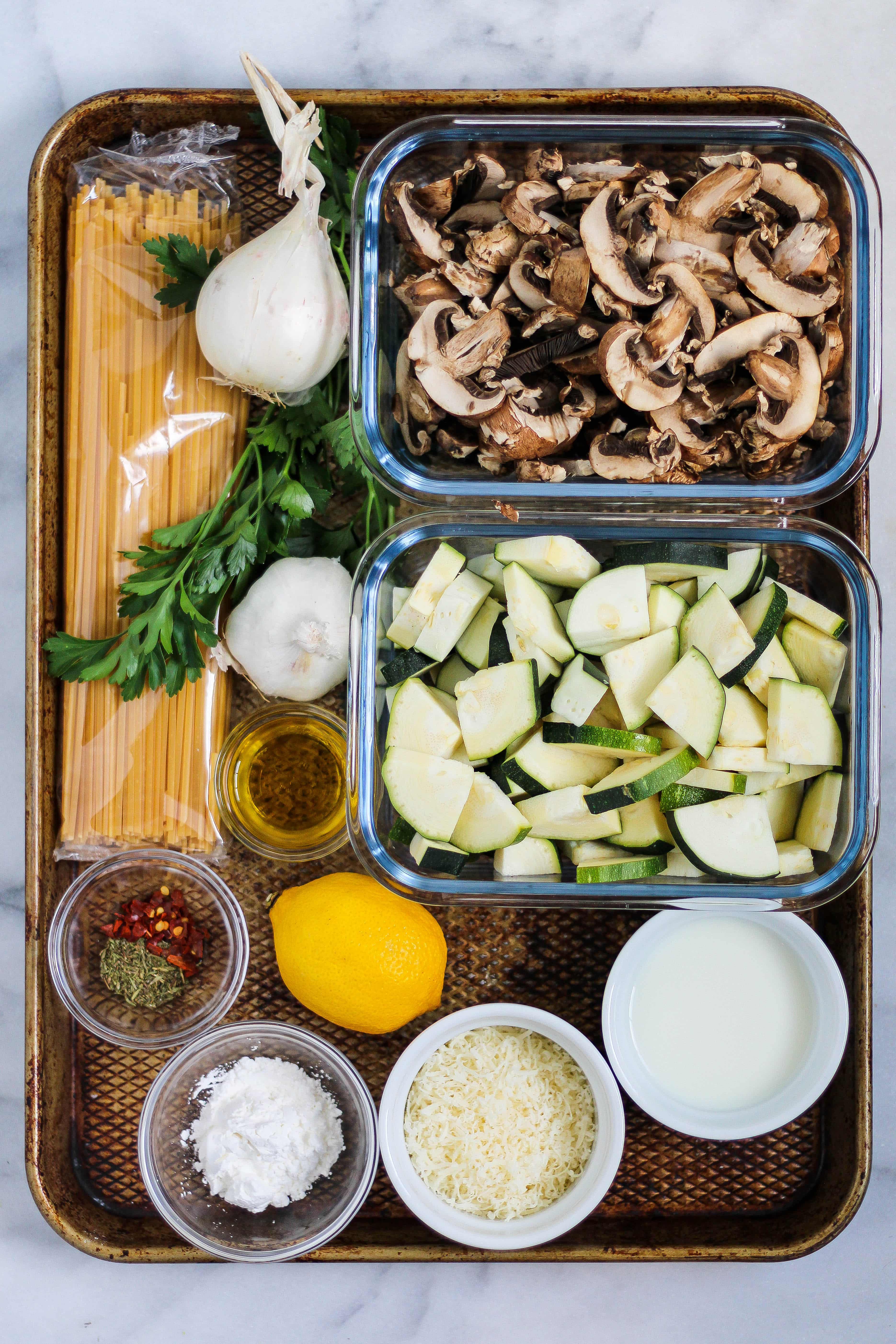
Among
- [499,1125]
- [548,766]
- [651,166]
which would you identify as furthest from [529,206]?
[499,1125]

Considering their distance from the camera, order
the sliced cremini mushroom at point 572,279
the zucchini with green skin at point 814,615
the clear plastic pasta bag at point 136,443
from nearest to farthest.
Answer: the sliced cremini mushroom at point 572,279 < the zucchini with green skin at point 814,615 < the clear plastic pasta bag at point 136,443

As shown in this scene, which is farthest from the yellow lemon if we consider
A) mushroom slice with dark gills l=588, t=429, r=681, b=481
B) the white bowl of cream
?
mushroom slice with dark gills l=588, t=429, r=681, b=481

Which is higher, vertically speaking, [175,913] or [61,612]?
[61,612]

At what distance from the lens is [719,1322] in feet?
4.91

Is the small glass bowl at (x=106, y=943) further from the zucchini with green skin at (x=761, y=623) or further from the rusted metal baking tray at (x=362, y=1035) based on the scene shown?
the zucchini with green skin at (x=761, y=623)

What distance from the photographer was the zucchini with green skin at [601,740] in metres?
1.15

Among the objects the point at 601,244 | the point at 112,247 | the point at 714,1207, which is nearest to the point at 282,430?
the point at 112,247

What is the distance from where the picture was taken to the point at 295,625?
1.32 meters

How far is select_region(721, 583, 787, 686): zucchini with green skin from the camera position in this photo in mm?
1180

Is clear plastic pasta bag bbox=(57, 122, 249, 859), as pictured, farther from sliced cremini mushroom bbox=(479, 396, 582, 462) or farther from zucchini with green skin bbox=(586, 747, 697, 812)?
zucchini with green skin bbox=(586, 747, 697, 812)

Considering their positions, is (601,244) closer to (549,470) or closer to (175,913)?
(549,470)

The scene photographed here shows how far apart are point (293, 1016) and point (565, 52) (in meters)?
1.46

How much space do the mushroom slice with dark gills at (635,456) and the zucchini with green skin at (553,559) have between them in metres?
0.10

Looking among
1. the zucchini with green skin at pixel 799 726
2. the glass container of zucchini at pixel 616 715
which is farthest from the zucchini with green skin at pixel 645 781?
the zucchini with green skin at pixel 799 726
